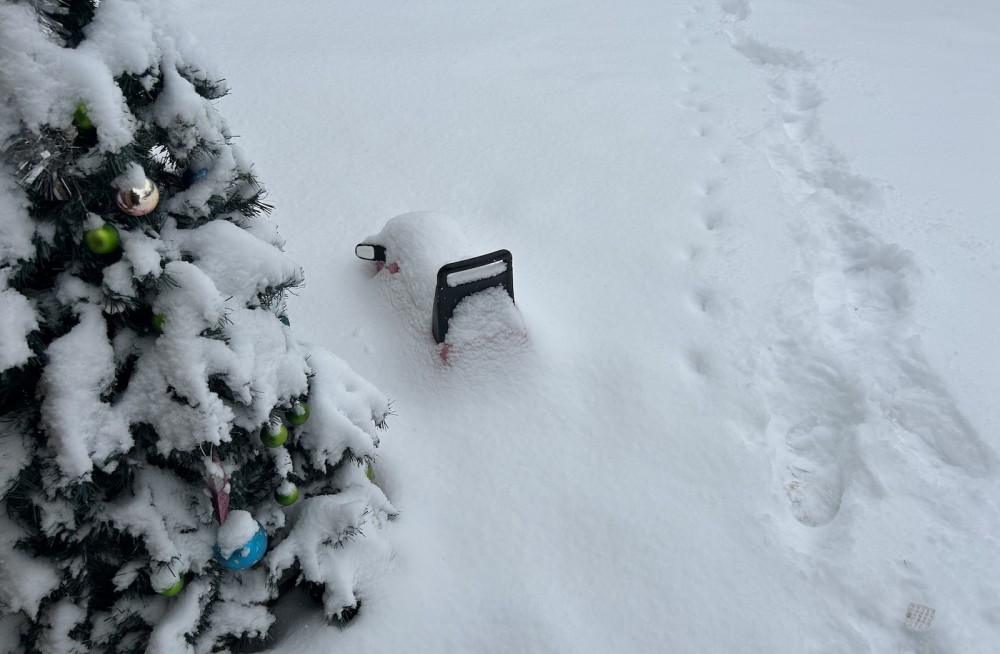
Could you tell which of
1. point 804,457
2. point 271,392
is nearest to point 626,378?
point 804,457

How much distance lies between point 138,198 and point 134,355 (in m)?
0.39

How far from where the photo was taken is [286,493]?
1732 millimetres

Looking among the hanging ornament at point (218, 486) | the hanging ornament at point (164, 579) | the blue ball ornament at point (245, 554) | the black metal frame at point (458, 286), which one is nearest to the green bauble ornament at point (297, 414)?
the hanging ornament at point (218, 486)

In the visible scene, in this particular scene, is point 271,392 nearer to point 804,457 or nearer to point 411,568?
point 411,568

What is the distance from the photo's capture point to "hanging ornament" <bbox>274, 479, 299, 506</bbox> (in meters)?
1.73

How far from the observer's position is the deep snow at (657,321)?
2084 millimetres

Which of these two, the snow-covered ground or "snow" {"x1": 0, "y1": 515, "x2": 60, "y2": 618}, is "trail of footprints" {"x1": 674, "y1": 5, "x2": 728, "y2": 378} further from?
"snow" {"x1": 0, "y1": 515, "x2": 60, "y2": 618}

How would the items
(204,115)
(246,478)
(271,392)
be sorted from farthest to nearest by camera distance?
(246,478), (271,392), (204,115)

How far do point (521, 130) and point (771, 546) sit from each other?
308cm

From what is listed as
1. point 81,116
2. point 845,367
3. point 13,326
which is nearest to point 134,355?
point 13,326

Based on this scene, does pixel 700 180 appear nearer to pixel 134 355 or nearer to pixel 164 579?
pixel 134 355

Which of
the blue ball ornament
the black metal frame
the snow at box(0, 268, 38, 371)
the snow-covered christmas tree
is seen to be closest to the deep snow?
the black metal frame

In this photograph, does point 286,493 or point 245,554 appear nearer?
point 245,554

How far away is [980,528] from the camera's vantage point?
2240mm
